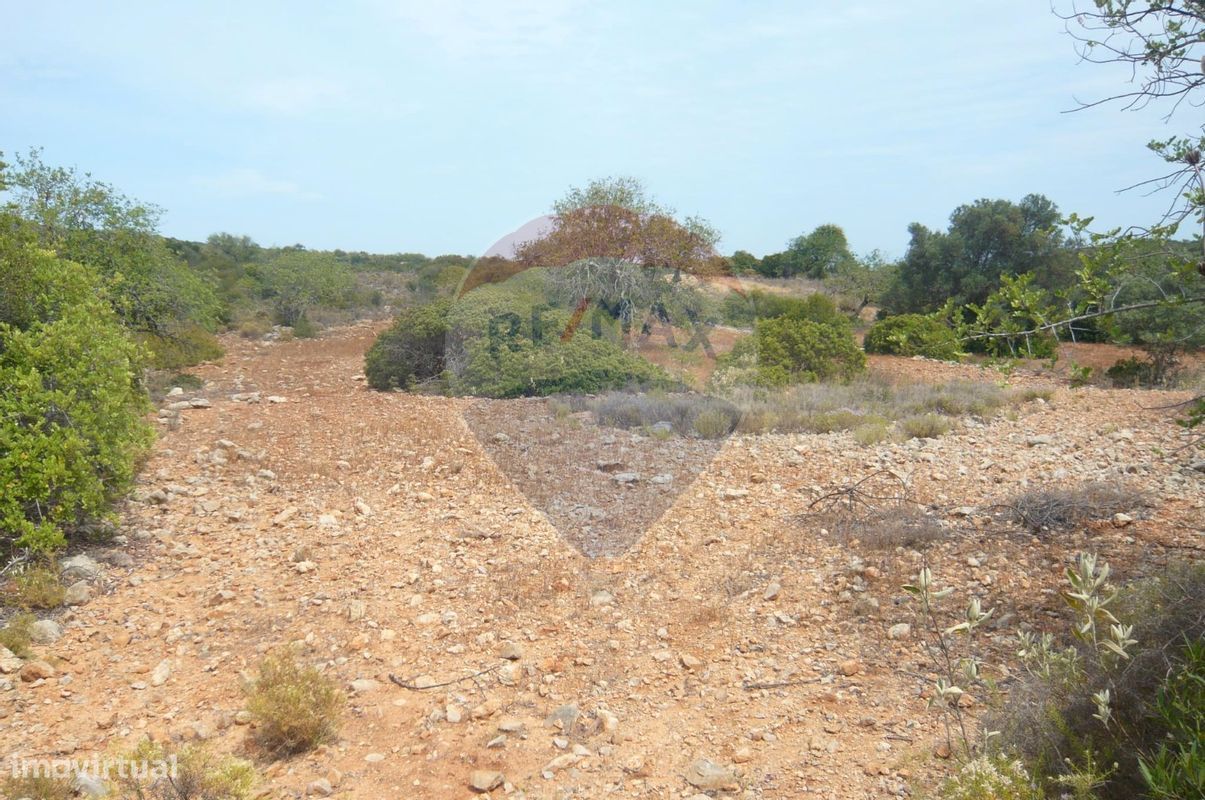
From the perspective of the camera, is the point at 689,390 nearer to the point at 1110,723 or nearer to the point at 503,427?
the point at 503,427

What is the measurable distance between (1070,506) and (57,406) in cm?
662

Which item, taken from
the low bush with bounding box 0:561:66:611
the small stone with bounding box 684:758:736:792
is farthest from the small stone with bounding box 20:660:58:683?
the small stone with bounding box 684:758:736:792

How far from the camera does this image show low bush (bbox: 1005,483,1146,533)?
448cm

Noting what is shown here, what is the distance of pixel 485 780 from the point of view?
2.82m

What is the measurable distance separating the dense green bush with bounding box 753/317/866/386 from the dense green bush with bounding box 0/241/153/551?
8.75 m

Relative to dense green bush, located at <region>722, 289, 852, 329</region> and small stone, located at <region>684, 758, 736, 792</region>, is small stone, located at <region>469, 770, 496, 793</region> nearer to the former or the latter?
small stone, located at <region>684, 758, 736, 792</region>

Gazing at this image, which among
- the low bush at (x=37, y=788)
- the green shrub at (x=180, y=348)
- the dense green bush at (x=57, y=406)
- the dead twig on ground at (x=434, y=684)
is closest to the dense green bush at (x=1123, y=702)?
the dead twig on ground at (x=434, y=684)

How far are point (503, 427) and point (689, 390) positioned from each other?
3.41m

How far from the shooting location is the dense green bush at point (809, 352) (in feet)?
38.5

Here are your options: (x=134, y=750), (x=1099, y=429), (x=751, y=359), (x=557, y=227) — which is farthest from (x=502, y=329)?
(x=134, y=750)

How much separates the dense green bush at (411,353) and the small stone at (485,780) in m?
9.15

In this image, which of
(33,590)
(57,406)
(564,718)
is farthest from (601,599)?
(57,406)

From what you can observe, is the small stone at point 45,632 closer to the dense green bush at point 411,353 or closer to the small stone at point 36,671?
the small stone at point 36,671

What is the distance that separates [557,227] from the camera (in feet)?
52.2
